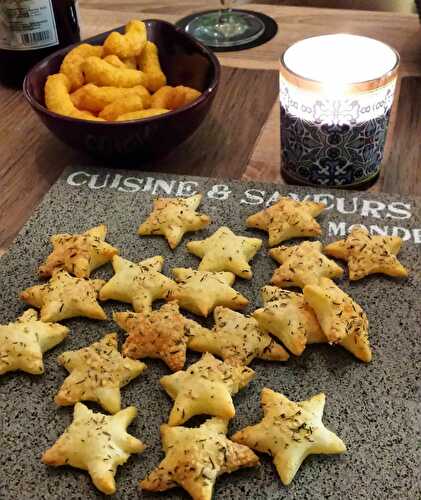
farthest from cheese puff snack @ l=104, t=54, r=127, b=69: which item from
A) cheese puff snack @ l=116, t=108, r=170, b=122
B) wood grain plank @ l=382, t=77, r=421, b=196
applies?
wood grain plank @ l=382, t=77, r=421, b=196

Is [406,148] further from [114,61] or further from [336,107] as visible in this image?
[114,61]

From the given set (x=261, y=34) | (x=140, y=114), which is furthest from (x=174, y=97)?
(x=261, y=34)

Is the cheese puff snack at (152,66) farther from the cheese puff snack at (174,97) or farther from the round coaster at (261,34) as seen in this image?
the round coaster at (261,34)

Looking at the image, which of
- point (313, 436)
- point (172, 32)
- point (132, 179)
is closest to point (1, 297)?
point (132, 179)

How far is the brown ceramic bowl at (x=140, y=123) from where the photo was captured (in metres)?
0.85

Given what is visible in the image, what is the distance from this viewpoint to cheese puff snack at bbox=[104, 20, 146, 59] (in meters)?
0.97

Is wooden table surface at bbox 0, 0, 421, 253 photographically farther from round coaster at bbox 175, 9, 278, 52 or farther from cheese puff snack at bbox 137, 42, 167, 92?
cheese puff snack at bbox 137, 42, 167, 92

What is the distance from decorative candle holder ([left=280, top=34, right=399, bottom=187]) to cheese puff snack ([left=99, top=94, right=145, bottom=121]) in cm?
20

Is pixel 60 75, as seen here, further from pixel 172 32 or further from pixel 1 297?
pixel 1 297

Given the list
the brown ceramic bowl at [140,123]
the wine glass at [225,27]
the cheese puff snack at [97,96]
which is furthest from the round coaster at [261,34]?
the cheese puff snack at [97,96]

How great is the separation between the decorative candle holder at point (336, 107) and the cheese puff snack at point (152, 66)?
0.23m

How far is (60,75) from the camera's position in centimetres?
92

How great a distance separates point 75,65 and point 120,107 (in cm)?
11

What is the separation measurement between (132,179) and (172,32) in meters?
0.27
